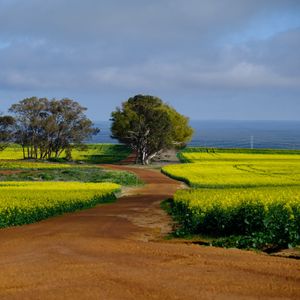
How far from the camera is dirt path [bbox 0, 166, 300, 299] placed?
8008 millimetres

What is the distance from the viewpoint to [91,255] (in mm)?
11180

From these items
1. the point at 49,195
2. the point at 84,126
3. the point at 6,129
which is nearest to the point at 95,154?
the point at 84,126

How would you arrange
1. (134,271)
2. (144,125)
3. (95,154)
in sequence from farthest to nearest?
(95,154) < (144,125) < (134,271)

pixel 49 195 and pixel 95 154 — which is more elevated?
pixel 95 154

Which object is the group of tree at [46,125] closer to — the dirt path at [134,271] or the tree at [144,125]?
the tree at [144,125]

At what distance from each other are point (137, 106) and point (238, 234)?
6661 cm

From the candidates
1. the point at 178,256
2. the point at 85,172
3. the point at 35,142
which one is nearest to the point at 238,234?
the point at 178,256

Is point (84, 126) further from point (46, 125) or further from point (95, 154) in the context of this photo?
point (95, 154)

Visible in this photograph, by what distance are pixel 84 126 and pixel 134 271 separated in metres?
79.6

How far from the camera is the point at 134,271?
938cm

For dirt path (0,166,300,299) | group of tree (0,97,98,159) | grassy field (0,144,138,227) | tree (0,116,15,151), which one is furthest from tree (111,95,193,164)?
dirt path (0,166,300,299)

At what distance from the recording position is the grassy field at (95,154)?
301 feet

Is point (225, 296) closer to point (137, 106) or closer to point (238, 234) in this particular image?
point (238, 234)

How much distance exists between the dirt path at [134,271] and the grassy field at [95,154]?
7662 cm
